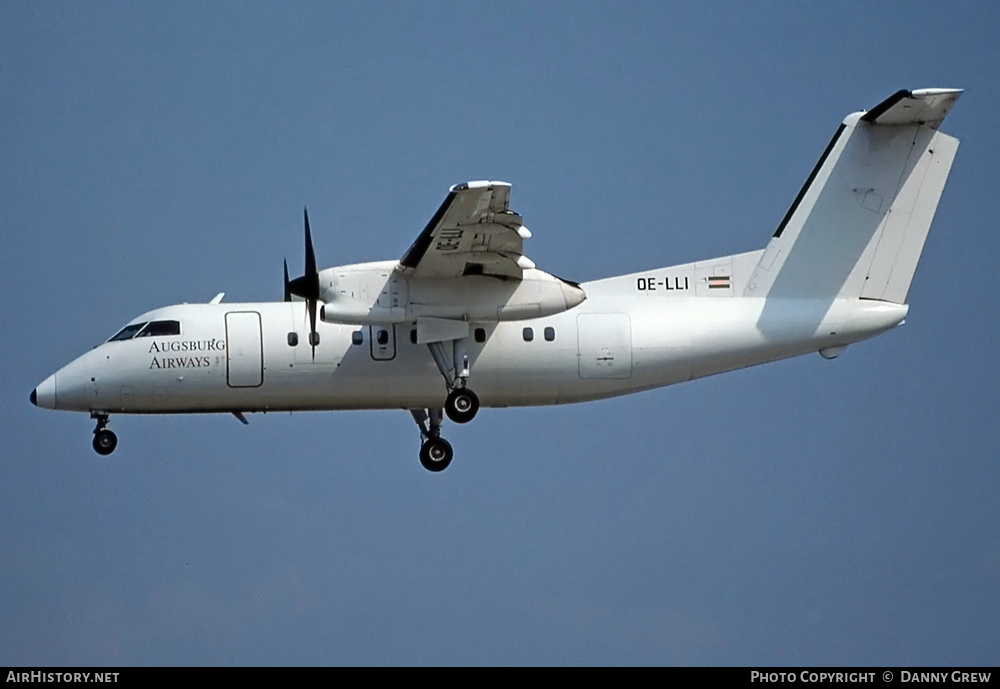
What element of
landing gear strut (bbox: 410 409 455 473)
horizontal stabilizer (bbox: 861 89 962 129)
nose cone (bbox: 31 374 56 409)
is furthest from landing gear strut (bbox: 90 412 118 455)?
horizontal stabilizer (bbox: 861 89 962 129)

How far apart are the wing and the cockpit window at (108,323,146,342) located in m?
4.65

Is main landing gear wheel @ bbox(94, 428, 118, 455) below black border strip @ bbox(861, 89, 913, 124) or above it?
below

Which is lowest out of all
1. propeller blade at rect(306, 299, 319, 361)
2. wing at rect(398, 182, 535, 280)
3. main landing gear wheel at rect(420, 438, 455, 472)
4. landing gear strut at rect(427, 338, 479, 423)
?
main landing gear wheel at rect(420, 438, 455, 472)

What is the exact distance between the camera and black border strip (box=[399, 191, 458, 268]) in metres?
21.2

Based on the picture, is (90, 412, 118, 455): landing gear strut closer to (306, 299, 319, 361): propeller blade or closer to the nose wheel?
the nose wheel

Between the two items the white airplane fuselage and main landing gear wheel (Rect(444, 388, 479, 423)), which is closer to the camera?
main landing gear wheel (Rect(444, 388, 479, 423))

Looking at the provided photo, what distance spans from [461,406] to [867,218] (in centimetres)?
698

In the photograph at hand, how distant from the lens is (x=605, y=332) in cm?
2409

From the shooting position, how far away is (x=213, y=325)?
24328 millimetres

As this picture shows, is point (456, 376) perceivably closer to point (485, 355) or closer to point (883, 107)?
point (485, 355)

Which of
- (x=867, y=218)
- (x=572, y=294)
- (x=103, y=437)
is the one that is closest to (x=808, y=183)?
(x=867, y=218)
